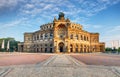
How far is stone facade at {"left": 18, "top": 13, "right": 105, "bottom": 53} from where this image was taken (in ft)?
243

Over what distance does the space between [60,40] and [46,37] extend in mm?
11329

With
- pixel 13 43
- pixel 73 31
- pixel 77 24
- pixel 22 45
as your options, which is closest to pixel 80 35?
pixel 73 31

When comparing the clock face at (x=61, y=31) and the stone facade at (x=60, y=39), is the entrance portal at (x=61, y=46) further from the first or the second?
the clock face at (x=61, y=31)

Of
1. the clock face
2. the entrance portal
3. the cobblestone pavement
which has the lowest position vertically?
the cobblestone pavement

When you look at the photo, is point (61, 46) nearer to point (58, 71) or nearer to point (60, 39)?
point (60, 39)

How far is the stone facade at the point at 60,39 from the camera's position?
2921 inches

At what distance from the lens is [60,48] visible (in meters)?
75.3

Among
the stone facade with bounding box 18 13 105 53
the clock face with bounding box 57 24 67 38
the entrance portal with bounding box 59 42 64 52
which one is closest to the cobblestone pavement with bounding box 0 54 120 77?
the stone facade with bounding box 18 13 105 53

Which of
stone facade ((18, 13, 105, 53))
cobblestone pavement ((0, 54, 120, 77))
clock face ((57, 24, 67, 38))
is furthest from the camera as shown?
clock face ((57, 24, 67, 38))

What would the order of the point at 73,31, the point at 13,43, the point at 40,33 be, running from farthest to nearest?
the point at 13,43 < the point at 40,33 < the point at 73,31

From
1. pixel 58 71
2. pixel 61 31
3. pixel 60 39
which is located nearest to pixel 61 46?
pixel 60 39

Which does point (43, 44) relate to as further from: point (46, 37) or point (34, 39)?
point (34, 39)

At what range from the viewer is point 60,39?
2889 inches

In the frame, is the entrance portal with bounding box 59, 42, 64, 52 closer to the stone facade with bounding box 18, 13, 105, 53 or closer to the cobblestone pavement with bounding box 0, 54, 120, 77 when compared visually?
the stone facade with bounding box 18, 13, 105, 53
